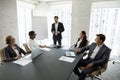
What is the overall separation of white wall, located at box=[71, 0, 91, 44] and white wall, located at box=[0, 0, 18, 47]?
2.31m

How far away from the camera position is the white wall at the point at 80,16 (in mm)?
4207

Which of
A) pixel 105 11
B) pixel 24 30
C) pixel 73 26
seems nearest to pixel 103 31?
pixel 105 11

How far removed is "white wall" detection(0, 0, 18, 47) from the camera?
376cm

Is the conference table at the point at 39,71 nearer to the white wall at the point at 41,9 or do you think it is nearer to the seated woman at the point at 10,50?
the seated woman at the point at 10,50

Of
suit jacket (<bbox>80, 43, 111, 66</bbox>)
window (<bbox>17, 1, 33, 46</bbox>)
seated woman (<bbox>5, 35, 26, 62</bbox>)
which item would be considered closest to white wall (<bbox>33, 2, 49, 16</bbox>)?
window (<bbox>17, 1, 33, 46</bbox>)

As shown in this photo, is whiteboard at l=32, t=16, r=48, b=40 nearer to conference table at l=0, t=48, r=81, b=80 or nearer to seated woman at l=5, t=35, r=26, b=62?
seated woman at l=5, t=35, r=26, b=62

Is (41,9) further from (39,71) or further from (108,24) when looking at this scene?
(39,71)

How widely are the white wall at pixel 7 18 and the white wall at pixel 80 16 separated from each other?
2314 millimetres

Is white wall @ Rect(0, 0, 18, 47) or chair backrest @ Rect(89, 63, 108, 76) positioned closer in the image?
chair backrest @ Rect(89, 63, 108, 76)

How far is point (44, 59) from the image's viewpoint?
2.10 meters

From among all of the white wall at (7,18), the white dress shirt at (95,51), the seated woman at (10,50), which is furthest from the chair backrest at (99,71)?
the white wall at (7,18)

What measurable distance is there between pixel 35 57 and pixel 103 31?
10.4 feet

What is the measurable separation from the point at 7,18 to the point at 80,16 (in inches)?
110

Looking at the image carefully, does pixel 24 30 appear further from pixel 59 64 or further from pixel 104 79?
pixel 104 79
